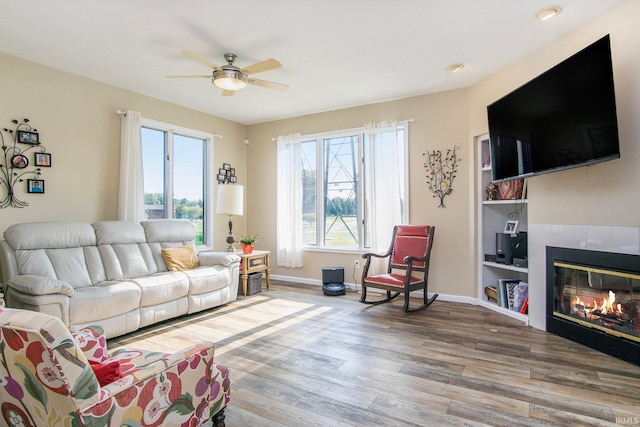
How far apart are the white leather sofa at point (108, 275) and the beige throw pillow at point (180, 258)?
0.26ft

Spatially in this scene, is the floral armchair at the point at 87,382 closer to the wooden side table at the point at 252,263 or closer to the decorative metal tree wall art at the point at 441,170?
the wooden side table at the point at 252,263

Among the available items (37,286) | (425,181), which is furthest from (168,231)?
(425,181)

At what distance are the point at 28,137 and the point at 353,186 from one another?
12.7 feet

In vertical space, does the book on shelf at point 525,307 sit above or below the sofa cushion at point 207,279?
below

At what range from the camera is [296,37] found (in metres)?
3.09

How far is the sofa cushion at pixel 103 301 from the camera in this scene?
285 cm

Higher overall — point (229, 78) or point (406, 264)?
point (229, 78)

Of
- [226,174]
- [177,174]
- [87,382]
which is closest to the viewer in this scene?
[87,382]

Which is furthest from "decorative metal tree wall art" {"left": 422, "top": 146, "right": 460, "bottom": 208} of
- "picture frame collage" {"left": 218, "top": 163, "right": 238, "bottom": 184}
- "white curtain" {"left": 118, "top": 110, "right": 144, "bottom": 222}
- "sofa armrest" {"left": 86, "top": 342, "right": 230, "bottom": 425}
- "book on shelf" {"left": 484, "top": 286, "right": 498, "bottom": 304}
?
"white curtain" {"left": 118, "top": 110, "right": 144, "bottom": 222}

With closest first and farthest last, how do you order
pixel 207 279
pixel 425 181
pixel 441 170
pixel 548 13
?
pixel 548 13 → pixel 207 279 → pixel 441 170 → pixel 425 181

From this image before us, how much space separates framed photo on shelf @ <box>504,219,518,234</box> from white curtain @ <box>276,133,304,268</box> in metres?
2.91

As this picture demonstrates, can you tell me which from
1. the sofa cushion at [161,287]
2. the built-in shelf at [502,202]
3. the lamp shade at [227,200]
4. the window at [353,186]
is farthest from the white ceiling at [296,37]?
the sofa cushion at [161,287]

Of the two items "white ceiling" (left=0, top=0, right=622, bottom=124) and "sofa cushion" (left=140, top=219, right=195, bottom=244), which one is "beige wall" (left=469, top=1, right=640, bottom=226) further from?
"sofa cushion" (left=140, top=219, right=195, bottom=244)

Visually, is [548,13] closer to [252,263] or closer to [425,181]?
[425,181]
